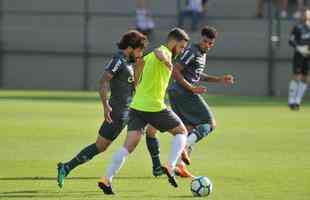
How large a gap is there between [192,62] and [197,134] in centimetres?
98

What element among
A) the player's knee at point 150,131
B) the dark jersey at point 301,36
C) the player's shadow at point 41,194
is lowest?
the dark jersey at point 301,36

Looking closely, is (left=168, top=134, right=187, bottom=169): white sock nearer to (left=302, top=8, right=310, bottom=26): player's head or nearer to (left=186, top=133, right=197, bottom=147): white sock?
(left=186, top=133, right=197, bottom=147): white sock

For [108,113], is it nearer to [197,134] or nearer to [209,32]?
[197,134]

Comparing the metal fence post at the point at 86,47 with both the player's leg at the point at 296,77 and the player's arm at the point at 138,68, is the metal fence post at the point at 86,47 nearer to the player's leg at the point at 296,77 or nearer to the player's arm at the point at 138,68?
the player's leg at the point at 296,77

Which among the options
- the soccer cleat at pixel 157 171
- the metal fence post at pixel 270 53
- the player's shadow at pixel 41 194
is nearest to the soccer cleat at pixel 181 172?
the soccer cleat at pixel 157 171

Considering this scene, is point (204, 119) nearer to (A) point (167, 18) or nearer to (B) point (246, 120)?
(B) point (246, 120)

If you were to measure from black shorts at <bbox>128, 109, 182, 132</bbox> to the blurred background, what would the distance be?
2142 centimetres

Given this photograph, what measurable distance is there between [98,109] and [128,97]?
1248 centimetres

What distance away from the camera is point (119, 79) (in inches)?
500

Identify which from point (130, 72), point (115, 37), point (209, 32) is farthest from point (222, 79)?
point (115, 37)

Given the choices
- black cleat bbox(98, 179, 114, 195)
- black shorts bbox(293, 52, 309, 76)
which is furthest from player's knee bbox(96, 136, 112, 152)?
black shorts bbox(293, 52, 309, 76)

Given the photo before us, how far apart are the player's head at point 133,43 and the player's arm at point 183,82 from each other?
4.33ft

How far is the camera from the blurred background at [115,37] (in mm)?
33938

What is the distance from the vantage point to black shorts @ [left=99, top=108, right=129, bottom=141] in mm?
12680
